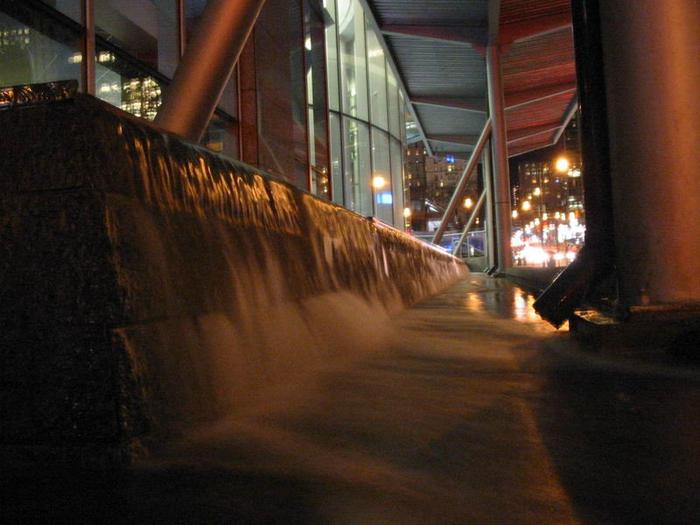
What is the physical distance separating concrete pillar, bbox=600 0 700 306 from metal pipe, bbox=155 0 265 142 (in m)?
2.61

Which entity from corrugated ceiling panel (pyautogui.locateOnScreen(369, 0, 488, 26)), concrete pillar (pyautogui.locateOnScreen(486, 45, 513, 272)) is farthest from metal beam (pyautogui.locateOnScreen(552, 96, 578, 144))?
corrugated ceiling panel (pyautogui.locateOnScreen(369, 0, 488, 26))

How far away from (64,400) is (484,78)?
95.2 ft

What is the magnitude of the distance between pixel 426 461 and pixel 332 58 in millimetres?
18725

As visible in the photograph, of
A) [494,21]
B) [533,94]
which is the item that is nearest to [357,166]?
[494,21]

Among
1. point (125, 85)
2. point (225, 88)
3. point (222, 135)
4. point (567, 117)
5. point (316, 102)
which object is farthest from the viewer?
point (567, 117)

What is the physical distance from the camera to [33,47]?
6.80m

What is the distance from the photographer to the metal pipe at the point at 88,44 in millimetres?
7145

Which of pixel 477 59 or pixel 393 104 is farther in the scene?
pixel 393 104

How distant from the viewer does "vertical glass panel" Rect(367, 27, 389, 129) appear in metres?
23.5

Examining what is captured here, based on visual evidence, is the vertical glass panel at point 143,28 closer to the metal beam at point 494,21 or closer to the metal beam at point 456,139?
the metal beam at point 494,21

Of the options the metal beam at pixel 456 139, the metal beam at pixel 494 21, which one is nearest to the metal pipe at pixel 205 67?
the metal beam at pixel 494 21

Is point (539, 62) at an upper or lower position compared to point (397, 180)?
upper

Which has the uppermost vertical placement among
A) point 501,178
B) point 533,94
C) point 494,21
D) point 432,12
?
point 432,12

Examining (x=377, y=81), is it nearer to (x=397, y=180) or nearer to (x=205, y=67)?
(x=397, y=180)
